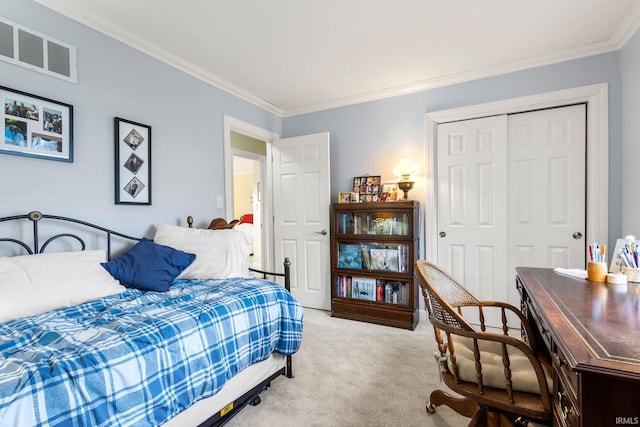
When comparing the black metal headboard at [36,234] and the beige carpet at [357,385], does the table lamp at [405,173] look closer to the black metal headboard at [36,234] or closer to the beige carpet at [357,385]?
the beige carpet at [357,385]

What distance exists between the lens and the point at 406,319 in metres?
2.95

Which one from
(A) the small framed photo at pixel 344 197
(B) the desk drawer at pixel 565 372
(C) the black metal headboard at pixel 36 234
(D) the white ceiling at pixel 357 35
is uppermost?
(D) the white ceiling at pixel 357 35

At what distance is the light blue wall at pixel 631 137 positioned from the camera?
7.14ft

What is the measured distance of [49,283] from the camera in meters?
1.53

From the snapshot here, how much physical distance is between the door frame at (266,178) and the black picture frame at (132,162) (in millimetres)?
827

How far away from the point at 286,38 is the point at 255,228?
4.14 meters

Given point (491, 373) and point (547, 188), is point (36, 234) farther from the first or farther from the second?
point (547, 188)

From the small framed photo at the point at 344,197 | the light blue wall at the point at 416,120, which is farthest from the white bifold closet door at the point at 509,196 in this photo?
the small framed photo at the point at 344,197

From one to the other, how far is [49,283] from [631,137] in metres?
3.90

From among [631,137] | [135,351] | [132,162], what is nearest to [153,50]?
[132,162]
